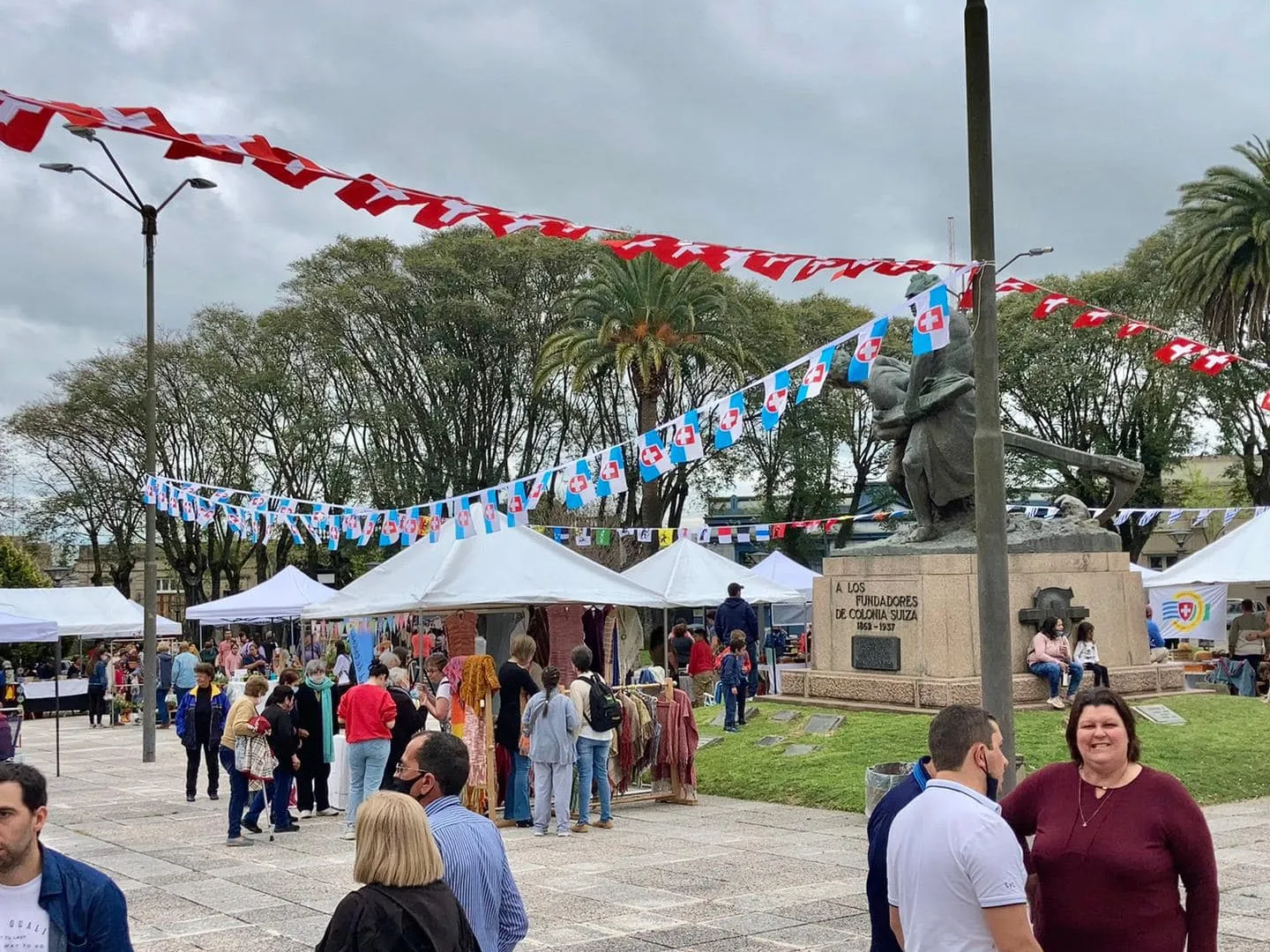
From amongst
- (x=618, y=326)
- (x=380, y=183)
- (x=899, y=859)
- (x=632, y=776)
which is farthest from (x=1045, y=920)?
(x=618, y=326)

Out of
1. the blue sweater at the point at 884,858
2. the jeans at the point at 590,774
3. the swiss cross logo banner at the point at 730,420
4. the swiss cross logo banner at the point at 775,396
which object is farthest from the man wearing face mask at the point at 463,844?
the swiss cross logo banner at the point at 730,420

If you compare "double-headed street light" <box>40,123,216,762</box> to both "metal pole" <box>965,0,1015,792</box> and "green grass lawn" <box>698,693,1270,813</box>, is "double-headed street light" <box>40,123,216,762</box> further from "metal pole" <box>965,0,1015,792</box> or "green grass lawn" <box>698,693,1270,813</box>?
"metal pole" <box>965,0,1015,792</box>

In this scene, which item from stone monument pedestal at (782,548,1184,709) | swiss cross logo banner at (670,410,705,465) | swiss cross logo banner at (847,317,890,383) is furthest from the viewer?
stone monument pedestal at (782,548,1184,709)

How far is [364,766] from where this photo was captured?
1245 cm

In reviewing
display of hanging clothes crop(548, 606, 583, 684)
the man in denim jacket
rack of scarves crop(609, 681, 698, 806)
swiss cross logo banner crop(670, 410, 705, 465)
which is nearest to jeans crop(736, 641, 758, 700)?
display of hanging clothes crop(548, 606, 583, 684)

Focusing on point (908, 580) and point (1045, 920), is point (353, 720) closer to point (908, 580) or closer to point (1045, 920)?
point (908, 580)

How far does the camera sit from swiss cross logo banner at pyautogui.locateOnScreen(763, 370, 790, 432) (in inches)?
533

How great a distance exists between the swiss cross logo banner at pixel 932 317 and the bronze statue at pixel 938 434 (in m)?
5.11

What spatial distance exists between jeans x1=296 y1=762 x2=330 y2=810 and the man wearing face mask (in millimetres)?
10039

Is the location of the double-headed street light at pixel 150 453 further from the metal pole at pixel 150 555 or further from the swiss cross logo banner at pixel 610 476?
the swiss cross logo banner at pixel 610 476

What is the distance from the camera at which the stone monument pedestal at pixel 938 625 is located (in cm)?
1603

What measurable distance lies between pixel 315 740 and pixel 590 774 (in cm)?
323

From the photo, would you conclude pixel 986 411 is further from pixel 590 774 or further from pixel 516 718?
pixel 516 718

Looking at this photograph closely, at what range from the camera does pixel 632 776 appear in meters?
14.2
